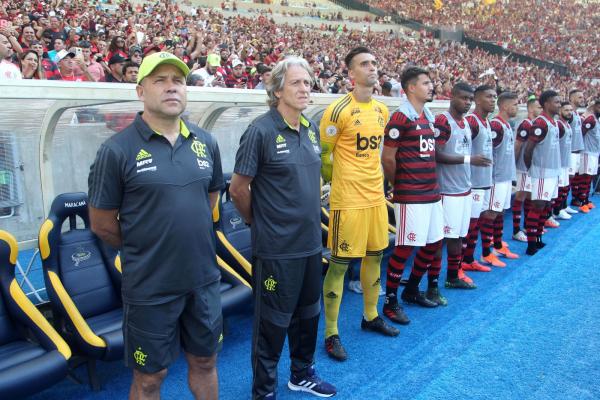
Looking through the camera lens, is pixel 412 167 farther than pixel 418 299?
No

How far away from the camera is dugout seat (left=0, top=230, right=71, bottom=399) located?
8.81 feet

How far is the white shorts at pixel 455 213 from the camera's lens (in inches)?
187

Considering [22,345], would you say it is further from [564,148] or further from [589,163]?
[589,163]

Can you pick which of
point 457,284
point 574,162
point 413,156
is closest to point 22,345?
point 413,156

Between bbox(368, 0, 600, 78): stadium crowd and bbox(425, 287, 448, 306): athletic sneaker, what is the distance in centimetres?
2874

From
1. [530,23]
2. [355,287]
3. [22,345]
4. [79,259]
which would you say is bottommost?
[355,287]

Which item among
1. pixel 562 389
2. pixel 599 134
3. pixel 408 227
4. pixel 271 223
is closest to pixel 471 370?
pixel 562 389

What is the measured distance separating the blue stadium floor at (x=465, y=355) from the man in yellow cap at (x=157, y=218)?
1.12m

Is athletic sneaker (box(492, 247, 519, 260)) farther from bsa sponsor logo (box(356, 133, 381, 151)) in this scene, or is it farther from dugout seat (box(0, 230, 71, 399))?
dugout seat (box(0, 230, 71, 399))

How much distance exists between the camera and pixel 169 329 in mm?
2322

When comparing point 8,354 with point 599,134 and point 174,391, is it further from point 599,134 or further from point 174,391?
point 599,134

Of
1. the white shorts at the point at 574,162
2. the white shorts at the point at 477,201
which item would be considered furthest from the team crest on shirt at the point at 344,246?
the white shorts at the point at 574,162

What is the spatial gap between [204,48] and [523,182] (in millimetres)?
9105

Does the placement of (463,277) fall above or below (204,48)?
below
